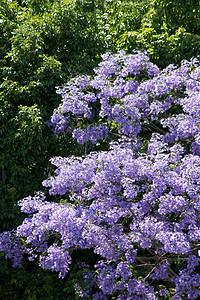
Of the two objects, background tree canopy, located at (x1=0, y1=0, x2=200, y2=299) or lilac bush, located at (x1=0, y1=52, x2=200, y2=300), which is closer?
lilac bush, located at (x1=0, y1=52, x2=200, y2=300)

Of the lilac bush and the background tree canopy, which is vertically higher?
the background tree canopy

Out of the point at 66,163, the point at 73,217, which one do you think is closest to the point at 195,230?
the point at 73,217

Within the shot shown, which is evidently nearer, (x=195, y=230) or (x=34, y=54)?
(x=195, y=230)

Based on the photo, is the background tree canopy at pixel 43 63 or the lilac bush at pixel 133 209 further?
the background tree canopy at pixel 43 63

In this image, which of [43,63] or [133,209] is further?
[43,63]

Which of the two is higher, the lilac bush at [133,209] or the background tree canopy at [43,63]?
the background tree canopy at [43,63]

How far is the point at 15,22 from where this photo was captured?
7.23 m

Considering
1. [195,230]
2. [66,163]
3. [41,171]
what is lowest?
[195,230]

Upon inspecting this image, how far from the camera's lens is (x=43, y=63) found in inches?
259

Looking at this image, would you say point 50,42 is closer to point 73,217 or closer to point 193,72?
point 193,72

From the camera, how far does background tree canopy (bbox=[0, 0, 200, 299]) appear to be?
6.16 meters

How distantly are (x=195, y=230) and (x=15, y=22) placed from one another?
18.6 ft

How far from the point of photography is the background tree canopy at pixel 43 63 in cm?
616

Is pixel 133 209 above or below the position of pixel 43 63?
below
